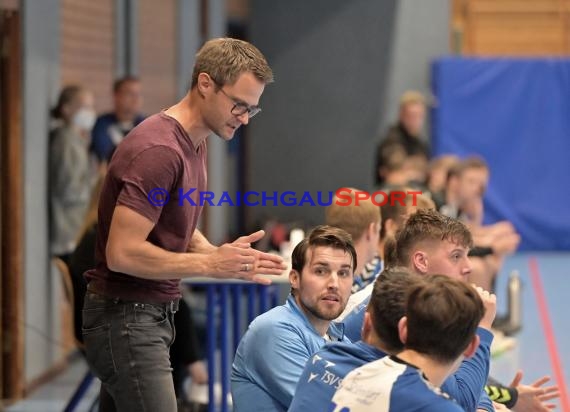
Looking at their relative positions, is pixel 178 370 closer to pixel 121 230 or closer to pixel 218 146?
pixel 121 230

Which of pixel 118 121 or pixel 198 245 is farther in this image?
pixel 118 121

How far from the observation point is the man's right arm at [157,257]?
3494 millimetres

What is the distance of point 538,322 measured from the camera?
9945 mm

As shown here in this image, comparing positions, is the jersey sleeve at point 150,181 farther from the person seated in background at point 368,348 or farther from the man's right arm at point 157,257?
the person seated in background at point 368,348

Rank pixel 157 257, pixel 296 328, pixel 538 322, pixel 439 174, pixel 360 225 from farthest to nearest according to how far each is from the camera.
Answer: pixel 538 322 → pixel 439 174 → pixel 360 225 → pixel 296 328 → pixel 157 257

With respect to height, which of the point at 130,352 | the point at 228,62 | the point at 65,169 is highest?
the point at 228,62

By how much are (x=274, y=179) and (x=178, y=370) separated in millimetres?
9016

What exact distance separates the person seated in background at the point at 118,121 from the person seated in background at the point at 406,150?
2.22 m

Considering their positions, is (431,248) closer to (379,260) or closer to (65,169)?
(379,260)

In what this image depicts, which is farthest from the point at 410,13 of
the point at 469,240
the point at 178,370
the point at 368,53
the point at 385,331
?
the point at 385,331

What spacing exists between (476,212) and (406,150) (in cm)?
256

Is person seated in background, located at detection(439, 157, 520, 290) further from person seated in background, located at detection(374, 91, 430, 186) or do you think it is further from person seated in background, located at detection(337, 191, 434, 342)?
person seated in background, located at detection(337, 191, 434, 342)

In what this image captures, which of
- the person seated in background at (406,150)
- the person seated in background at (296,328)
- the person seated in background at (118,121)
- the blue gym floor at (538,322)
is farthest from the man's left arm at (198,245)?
the person seated in background at (406,150)

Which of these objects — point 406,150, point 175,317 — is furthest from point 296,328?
point 406,150
